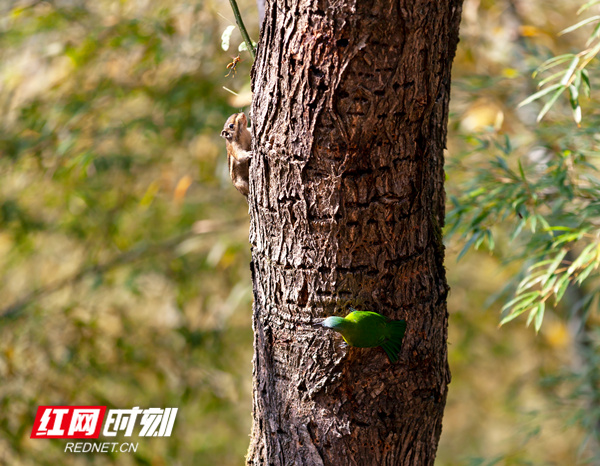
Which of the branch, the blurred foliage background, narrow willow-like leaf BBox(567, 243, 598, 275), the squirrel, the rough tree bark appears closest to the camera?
the rough tree bark

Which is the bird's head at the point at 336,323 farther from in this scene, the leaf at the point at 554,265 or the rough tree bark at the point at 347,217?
the leaf at the point at 554,265

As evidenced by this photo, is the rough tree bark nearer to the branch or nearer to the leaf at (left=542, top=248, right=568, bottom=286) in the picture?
the leaf at (left=542, top=248, right=568, bottom=286)

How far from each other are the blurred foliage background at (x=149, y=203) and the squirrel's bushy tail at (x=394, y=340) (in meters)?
0.81

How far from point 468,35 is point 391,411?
6.93 ft

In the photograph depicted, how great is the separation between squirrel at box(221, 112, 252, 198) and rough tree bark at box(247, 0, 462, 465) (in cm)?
15

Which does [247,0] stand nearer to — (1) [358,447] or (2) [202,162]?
(2) [202,162]

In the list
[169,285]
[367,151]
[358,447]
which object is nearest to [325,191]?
[367,151]

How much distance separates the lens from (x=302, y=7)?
29.5 inches

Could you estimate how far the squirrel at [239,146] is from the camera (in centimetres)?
100

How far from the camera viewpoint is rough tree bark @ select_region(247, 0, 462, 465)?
2.48ft

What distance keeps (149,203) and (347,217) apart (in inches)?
72.5

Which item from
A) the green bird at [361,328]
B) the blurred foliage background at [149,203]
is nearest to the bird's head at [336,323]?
the green bird at [361,328]

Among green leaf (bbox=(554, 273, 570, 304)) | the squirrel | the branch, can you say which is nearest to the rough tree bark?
the squirrel

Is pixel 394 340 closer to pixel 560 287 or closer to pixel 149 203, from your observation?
pixel 560 287
